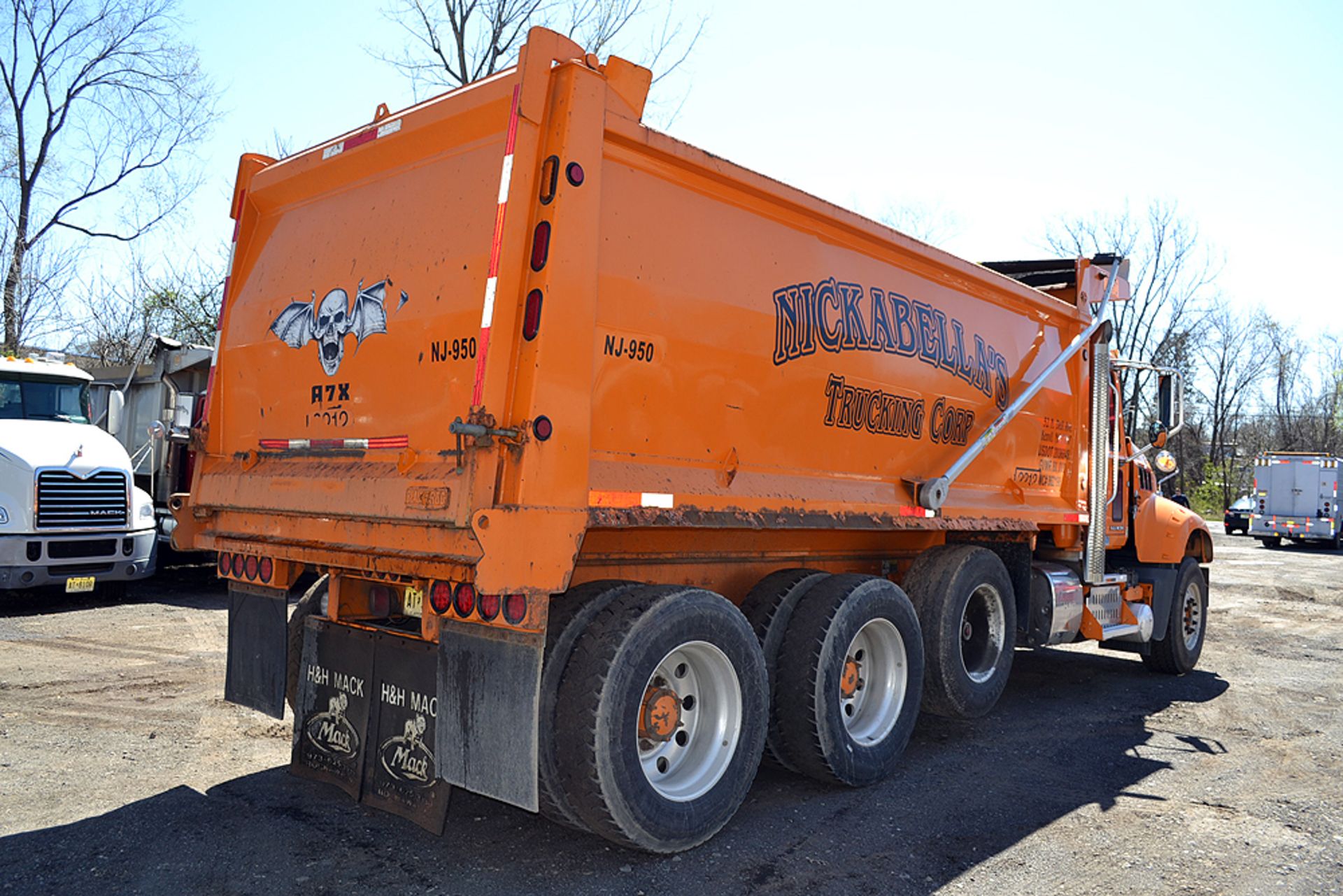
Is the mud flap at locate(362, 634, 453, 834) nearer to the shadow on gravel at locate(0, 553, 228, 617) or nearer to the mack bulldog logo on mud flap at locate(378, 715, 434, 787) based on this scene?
the mack bulldog logo on mud flap at locate(378, 715, 434, 787)

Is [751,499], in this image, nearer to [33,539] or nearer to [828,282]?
[828,282]

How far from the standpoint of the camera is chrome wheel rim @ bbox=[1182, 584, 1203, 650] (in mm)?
9844

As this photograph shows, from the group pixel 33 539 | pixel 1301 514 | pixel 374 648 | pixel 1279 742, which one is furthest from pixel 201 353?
pixel 1301 514

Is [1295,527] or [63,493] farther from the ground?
[1295,527]

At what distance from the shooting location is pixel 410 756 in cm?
452

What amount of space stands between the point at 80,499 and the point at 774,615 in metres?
9.14

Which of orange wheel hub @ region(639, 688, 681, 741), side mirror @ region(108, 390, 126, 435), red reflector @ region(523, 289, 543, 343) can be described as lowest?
orange wheel hub @ region(639, 688, 681, 741)

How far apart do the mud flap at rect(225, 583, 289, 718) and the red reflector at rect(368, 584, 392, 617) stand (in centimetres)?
58

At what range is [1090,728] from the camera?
7.37 meters

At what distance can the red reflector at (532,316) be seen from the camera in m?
4.14

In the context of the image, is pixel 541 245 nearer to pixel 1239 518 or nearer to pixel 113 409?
pixel 113 409

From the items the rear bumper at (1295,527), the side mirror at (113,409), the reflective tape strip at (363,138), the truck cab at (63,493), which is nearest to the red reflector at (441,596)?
the reflective tape strip at (363,138)

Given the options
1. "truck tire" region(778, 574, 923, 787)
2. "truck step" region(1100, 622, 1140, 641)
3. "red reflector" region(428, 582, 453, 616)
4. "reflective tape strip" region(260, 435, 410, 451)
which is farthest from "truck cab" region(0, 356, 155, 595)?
"truck step" region(1100, 622, 1140, 641)

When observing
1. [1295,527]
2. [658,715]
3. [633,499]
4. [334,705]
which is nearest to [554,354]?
[633,499]
